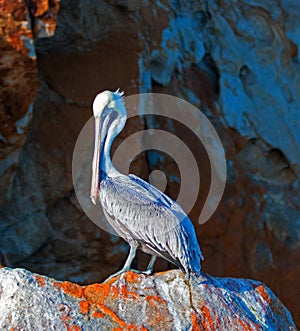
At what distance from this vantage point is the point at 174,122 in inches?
393

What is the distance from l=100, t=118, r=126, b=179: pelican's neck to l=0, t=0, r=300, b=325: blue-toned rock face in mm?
2024

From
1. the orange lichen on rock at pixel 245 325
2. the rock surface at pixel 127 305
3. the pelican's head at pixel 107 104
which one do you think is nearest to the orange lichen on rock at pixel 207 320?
the rock surface at pixel 127 305

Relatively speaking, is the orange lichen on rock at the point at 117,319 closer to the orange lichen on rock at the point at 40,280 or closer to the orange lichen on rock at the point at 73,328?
the orange lichen on rock at the point at 73,328

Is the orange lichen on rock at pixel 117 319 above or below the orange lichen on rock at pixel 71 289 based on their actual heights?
above

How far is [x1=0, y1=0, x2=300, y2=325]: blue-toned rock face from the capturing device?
9102 mm

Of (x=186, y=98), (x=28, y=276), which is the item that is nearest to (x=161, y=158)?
(x=186, y=98)

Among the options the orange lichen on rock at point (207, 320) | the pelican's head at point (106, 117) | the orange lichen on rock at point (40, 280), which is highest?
the pelican's head at point (106, 117)

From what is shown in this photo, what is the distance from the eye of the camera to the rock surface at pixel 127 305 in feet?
15.7

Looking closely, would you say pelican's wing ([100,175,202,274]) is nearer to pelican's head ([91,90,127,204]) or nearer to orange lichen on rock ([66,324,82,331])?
pelican's head ([91,90,127,204])

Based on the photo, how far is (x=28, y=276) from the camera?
4996 mm

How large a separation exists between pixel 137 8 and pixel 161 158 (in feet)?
6.11

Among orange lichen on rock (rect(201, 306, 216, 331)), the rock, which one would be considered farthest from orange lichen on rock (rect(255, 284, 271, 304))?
the rock

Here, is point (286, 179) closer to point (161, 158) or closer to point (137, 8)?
point (161, 158)

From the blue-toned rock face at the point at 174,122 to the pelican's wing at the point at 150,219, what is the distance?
99.3 inches
